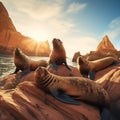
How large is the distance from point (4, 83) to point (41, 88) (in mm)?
4476

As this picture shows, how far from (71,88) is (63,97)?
1.27ft

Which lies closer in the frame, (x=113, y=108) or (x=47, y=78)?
(x=47, y=78)

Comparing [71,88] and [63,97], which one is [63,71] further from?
[63,97]

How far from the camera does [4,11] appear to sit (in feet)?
397

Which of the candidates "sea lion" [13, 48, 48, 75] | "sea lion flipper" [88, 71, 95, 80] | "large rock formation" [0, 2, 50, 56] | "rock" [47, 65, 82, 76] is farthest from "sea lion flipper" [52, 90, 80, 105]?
"large rock formation" [0, 2, 50, 56]

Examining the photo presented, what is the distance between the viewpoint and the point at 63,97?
526cm

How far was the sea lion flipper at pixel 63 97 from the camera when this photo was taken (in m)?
5.15

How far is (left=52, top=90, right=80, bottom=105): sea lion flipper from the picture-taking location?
16.9ft

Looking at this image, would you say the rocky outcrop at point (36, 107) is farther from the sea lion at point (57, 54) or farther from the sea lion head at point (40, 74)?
the sea lion at point (57, 54)

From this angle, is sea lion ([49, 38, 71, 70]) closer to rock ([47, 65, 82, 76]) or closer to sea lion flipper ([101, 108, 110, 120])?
rock ([47, 65, 82, 76])

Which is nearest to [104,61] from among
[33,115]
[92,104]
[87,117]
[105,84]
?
[105,84]

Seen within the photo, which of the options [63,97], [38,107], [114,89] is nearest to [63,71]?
[114,89]

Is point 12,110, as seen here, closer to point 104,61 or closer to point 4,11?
point 104,61

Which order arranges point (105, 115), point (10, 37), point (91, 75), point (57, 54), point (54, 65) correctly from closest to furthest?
point (105, 115)
point (91, 75)
point (54, 65)
point (57, 54)
point (10, 37)
